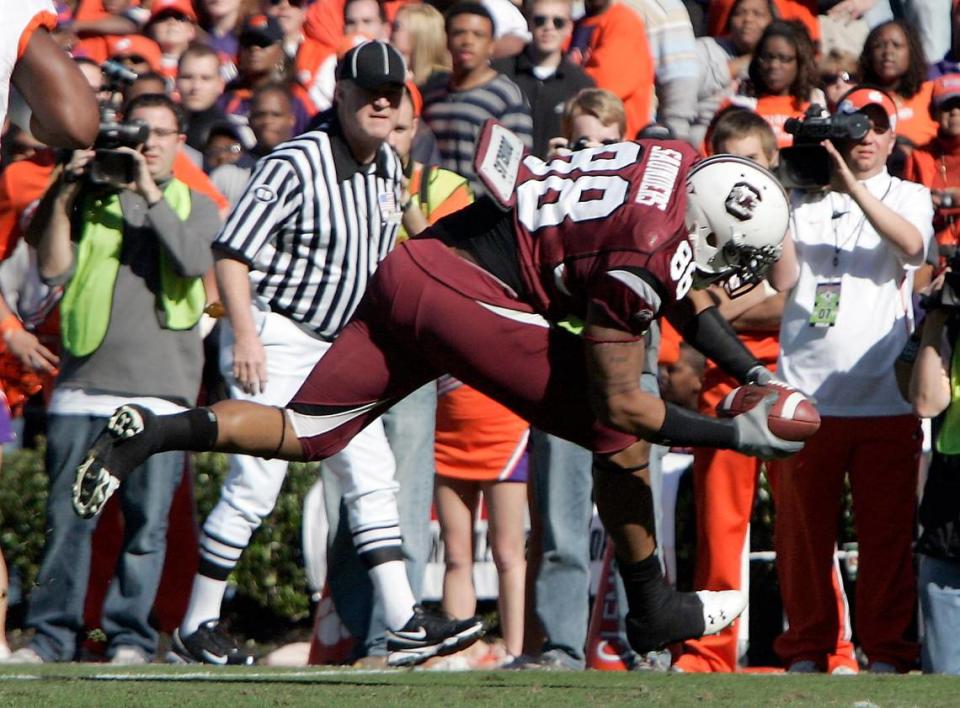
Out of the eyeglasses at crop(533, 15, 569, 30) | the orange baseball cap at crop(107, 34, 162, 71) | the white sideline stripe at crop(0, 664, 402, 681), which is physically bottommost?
the white sideline stripe at crop(0, 664, 402, 681)

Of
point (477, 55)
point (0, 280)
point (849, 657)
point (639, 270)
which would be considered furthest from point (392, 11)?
point (639, 270)

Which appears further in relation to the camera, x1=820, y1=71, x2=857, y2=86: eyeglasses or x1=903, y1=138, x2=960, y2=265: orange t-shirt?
x1=820, y1=71, x2=857, y2=86: eyeglasses

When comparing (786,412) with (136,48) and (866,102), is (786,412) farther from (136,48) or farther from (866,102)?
(136,48)

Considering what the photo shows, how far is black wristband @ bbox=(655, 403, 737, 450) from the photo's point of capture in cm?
585

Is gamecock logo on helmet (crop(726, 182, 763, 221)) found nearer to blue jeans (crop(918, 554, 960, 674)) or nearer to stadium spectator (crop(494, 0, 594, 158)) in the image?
blue jeans (crop(918, 554, 960, 674))

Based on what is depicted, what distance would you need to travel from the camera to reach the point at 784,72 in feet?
32.3

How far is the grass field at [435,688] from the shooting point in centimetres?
557

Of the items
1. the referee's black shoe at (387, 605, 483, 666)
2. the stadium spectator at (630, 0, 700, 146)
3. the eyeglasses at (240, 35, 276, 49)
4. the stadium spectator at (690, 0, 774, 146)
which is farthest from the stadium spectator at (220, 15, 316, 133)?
Result: the referee's black shoe at (387, 605, 483, 666)

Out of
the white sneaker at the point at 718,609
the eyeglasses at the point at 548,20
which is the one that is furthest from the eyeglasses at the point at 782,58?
the white sneaker at the point at 718,609

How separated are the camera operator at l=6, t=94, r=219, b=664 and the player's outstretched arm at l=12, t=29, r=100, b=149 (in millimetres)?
2740

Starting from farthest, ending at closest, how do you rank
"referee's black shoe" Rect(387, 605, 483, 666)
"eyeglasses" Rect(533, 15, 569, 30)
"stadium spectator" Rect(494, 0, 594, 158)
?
1. "eyeglasses" Rect(533, 15, 569, 30)
2. "stadium spectator" Rect(494, 0, 594, 158)
3. "referee's black shoe" Rect(387, 605, 483, 666)

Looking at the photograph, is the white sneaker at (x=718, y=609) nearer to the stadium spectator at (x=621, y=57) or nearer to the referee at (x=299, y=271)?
the referee at (x=299, y=271)

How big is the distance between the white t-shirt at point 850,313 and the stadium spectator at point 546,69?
2.19m

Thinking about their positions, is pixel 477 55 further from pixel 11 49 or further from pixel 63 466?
pixel 11 49
